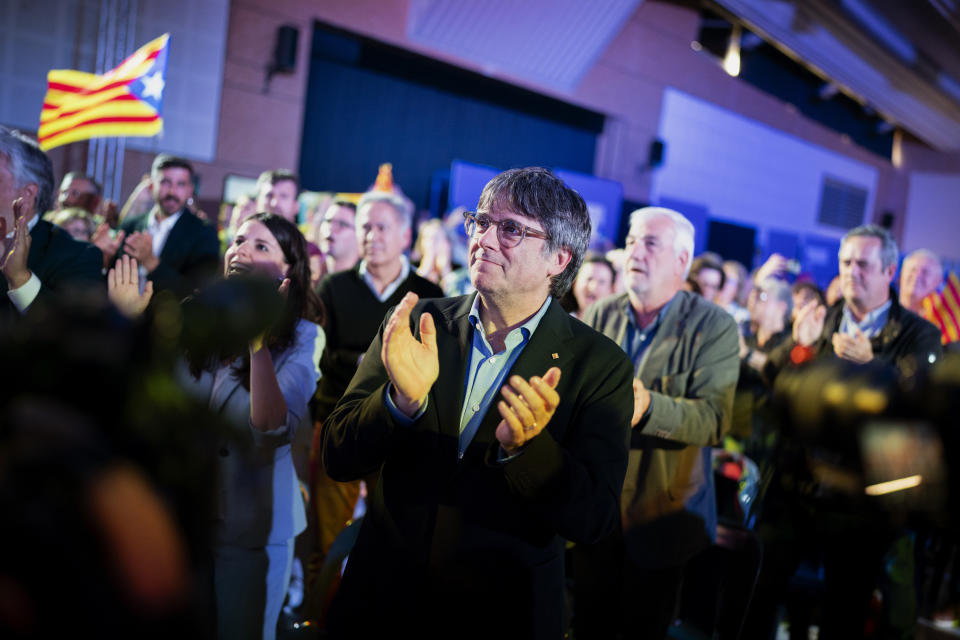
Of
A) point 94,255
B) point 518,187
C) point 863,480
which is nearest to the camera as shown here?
point 863,480

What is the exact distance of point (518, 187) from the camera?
61.9 inches

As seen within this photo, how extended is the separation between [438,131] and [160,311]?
10333mm

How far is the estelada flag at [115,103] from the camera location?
4258mm

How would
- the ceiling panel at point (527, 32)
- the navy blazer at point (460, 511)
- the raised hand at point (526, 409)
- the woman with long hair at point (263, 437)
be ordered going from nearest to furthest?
the raised hand at point (526, 409) → the navy blazer at point (460, 511) → the woman with long hair at point (263, 437) → the ceiling panel at point (527, 32)

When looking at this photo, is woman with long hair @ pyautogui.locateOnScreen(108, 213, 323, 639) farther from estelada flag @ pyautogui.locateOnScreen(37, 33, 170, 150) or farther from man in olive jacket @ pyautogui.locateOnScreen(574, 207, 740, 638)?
estelada flag @ pyautogui.locateOnScreen(37, 33, 170, 150)

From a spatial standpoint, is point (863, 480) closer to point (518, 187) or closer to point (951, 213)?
point (518, 187)

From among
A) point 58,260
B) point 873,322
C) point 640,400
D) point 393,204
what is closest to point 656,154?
point 393,204

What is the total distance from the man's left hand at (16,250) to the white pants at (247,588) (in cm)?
91

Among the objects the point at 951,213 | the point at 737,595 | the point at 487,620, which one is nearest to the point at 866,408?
the point at 487,620

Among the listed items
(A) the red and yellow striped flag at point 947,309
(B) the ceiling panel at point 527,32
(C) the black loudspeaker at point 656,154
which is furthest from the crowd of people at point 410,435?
(C) the black loudspeaker at point 656,154

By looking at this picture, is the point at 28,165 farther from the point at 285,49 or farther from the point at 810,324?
the point at 285,49

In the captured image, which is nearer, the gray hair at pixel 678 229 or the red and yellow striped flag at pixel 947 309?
the gray hair at pixel 678 229

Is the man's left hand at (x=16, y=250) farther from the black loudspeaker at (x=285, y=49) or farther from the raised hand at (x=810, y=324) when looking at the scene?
the black loudspeaker at (x=285, y=49)

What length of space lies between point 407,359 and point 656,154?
37.8ft
